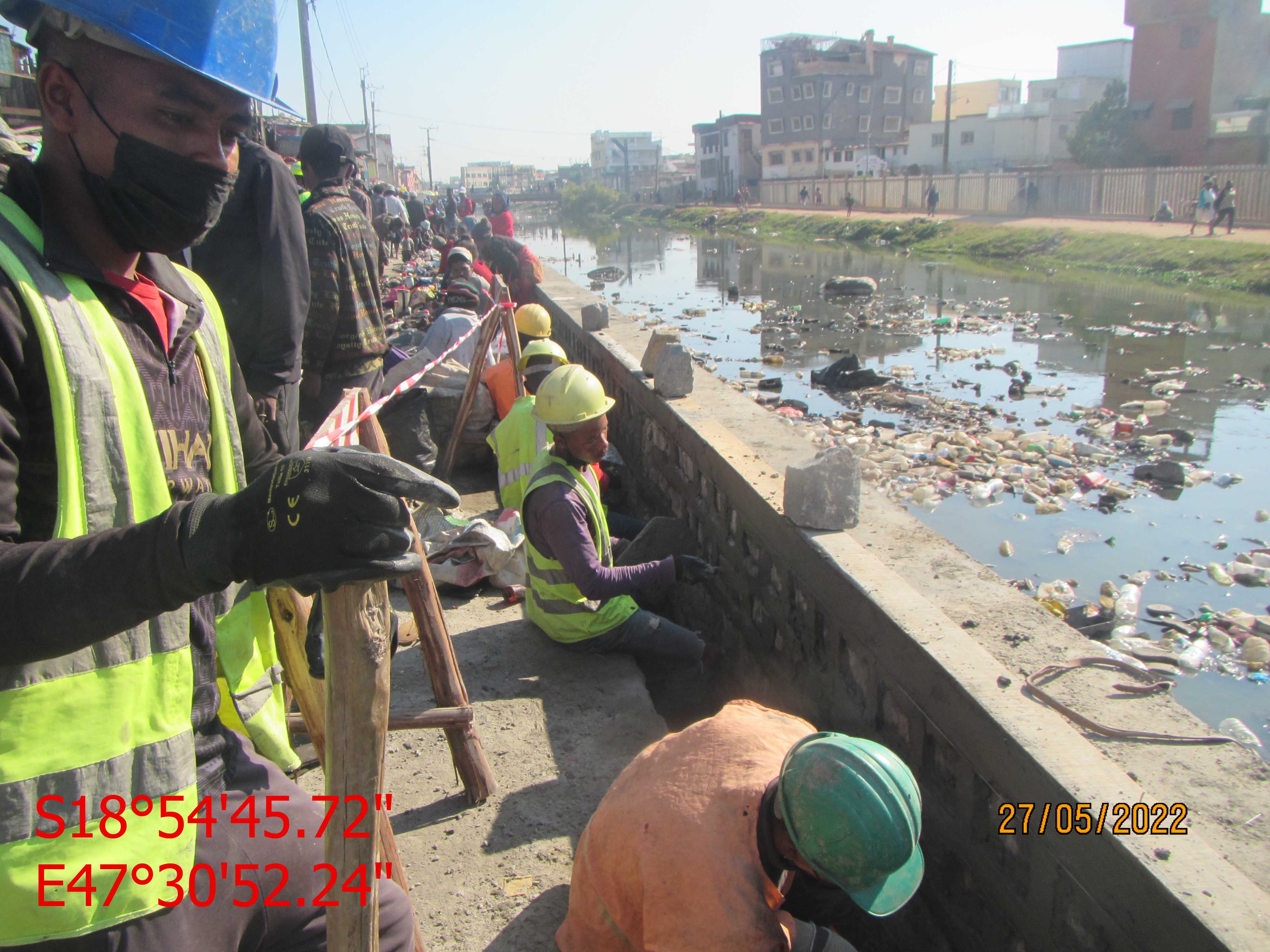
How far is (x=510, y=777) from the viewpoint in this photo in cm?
309

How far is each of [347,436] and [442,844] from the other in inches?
55.6

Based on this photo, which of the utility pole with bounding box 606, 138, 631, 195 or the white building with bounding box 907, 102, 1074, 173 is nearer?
the white building with bounding box 907, 102, 1074, 173

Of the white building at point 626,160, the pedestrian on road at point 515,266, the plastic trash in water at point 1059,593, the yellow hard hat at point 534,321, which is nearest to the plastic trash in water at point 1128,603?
the plastic trash in water at point 1059,593

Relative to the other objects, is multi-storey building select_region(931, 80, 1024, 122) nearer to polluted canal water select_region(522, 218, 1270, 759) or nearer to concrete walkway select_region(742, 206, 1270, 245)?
concrete walkway select_region(742, 206, 1270, 245)

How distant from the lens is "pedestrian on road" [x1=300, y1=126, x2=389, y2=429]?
417 centimetres

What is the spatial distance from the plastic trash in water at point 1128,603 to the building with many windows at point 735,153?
61769 mm

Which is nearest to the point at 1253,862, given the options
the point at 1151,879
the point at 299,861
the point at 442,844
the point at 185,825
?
the point at 1151,879

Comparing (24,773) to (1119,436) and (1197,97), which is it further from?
(1197,97)

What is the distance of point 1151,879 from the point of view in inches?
62.6

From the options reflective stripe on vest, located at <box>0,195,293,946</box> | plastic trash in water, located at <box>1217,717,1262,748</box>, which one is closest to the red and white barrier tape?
reflective stripe on vest, located at <box>0,195,293,946</box>

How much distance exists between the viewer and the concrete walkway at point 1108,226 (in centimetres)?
1983

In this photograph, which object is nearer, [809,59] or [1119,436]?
[1119,436]

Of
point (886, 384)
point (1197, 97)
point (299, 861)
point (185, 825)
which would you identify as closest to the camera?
point (185, 825)

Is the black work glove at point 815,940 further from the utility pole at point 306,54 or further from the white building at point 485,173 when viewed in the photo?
the white building at point 485,173
